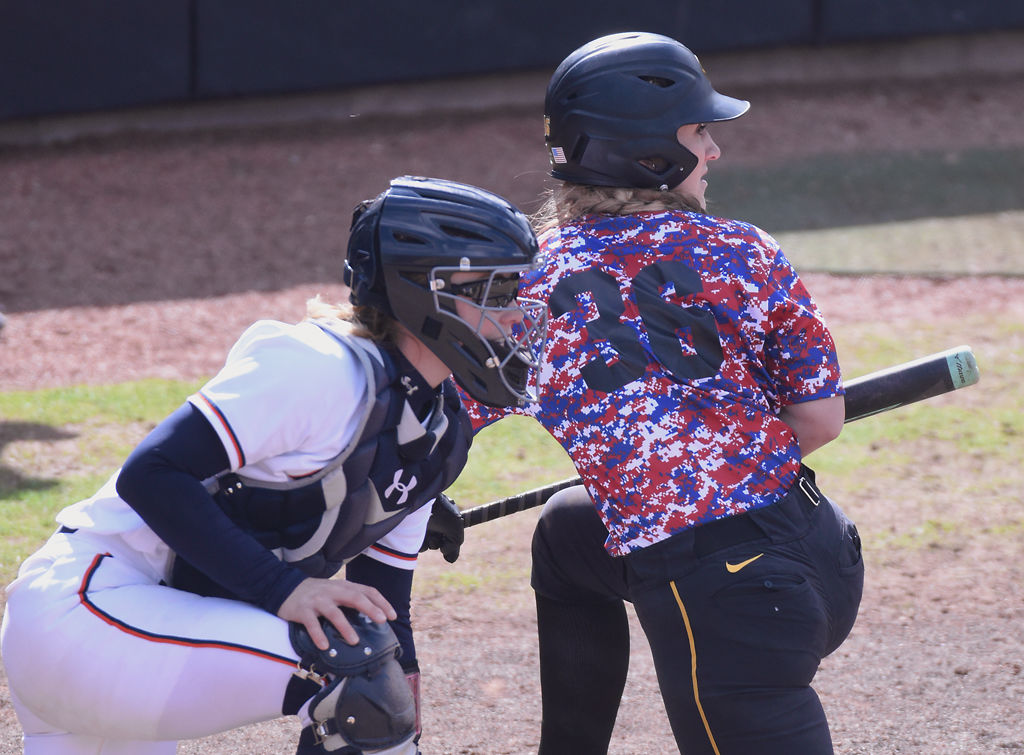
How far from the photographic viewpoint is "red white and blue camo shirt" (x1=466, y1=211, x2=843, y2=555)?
238cm

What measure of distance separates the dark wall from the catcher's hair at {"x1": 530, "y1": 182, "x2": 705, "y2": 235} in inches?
366

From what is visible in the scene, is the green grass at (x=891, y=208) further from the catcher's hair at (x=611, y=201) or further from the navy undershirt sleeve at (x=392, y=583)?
the navy undershirt sleeve at (x=392, y=583)

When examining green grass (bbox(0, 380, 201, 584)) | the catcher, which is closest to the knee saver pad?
the catcher

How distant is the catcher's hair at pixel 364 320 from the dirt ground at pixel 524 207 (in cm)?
158

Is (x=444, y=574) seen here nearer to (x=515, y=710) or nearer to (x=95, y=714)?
(x=515, y=710)

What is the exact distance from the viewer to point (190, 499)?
2041 mm

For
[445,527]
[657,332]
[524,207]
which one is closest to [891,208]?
[524,207]

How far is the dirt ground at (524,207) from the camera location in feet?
12.2

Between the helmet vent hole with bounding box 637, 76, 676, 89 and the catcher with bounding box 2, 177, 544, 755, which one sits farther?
the helmet vent hole with bounding box 637, 76, 676, 89

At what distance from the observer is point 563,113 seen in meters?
2.64

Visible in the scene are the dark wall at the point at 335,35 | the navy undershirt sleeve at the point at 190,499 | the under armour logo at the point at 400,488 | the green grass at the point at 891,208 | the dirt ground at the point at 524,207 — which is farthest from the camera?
the dark wall at the point at 335,35

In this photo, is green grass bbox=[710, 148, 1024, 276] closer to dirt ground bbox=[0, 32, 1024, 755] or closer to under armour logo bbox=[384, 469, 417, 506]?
dirt ground bbox=[0, 32, 1024, 755]

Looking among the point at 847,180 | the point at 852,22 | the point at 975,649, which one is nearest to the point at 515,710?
the point at 975,649

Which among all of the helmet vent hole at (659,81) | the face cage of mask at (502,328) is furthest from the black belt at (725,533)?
the helmet vent hole at (659,81)
